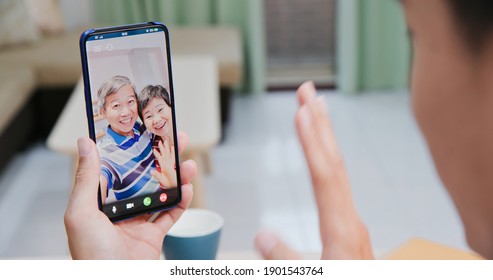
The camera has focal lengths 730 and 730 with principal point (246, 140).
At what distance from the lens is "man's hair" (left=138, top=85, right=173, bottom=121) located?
377mm

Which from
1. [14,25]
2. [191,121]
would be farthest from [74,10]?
[191,121]

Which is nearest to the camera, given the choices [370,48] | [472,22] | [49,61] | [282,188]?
[472,22]

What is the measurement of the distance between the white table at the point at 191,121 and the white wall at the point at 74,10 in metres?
0.54

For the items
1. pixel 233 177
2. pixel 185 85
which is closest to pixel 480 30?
pixel 185 85

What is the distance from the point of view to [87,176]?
379 mm

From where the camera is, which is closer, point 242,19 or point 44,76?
point 44,76

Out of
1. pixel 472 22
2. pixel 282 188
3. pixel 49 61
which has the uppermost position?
pixel 472 22

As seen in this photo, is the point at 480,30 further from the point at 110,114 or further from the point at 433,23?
the point at 110,114

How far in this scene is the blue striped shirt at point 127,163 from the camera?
0.38m

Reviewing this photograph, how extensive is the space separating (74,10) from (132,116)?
5.33 feet

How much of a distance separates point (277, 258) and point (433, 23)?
14 cm

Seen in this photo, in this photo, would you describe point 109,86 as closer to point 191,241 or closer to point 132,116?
point 132,116

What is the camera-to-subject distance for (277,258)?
1.09 feet

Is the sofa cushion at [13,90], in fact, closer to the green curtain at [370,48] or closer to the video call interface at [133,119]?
the green curtain at [370,48]
